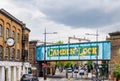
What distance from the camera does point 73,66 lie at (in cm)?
16988

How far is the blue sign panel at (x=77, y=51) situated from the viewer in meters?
75.5

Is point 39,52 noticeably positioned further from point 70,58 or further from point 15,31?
point 15,31

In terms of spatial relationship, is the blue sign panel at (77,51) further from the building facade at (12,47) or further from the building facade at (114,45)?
the building facade at (12,47)

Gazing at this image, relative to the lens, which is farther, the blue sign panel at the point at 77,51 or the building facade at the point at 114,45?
the blue sign panel at the point at 77,51

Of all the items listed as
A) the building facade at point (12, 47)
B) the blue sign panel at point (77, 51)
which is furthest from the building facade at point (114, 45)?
the building facade at point (12, 47)

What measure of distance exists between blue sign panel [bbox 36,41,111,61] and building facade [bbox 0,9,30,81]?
12.1 meters

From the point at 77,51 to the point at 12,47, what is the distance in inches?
857

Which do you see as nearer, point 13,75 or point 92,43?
point 13,75

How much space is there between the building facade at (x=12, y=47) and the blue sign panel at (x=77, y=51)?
12.1 m

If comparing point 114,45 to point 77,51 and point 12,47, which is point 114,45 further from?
point 12,47

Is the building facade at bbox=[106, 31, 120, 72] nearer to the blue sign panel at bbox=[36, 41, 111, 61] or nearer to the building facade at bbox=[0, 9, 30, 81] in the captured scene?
the blue sign panel at bbox=[36, 41, 111, 61]

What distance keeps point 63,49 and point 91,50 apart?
9165 millimetres

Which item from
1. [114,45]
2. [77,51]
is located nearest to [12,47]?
[114,45]

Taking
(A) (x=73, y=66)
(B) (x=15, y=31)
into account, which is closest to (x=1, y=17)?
(B) (x=15, y=31)
